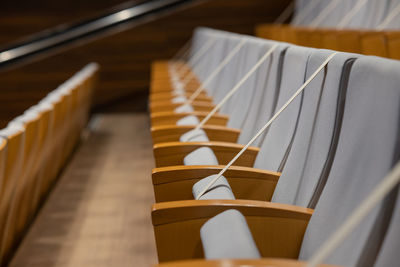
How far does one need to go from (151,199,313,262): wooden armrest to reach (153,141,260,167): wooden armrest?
0.11m

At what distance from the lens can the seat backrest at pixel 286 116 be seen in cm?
30

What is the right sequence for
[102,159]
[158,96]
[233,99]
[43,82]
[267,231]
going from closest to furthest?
[267,231]
[233,99]
[158,96]
[102,159]
[43,82]

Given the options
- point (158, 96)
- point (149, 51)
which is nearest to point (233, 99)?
point (158, 96)

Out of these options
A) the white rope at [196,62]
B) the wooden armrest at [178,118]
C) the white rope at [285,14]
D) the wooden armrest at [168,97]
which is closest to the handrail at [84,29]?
the white rope at [285,14]

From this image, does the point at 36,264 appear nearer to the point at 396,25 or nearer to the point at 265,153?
the point at 265,153

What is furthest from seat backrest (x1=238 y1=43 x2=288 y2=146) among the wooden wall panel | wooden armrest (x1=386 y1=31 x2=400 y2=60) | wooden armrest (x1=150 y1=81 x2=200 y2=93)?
the wooden wall panel

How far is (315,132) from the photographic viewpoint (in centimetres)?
26

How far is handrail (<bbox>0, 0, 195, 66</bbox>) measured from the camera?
1112 millimetres

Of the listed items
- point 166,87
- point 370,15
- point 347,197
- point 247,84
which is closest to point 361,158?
point 347,197

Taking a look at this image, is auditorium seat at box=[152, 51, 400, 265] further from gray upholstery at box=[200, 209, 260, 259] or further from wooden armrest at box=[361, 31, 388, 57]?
wooden armrest at box=[361, 31, 388, 57]

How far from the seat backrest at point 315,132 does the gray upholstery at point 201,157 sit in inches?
1.8

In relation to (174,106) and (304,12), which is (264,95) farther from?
(304,12)

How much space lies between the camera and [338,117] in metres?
0.24

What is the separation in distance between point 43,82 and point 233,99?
73cm
